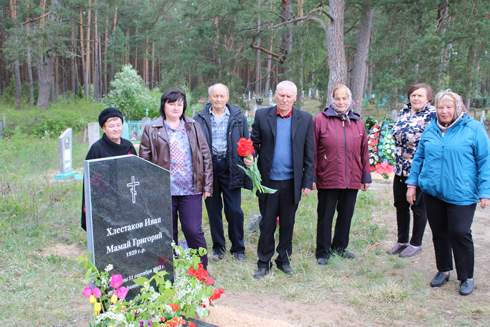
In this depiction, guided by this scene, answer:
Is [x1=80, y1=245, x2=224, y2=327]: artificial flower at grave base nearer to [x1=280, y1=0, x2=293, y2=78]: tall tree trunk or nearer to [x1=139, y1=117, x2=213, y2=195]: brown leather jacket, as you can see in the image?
[x1=139, y1=117, x2=213, y2=195]: brown leather jacket

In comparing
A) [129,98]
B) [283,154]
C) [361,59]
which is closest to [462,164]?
[283,154]

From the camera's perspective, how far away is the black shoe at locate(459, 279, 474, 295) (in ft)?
11.6

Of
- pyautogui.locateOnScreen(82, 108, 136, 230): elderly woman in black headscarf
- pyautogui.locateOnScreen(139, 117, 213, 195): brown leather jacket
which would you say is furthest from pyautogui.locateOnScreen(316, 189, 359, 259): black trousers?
pyautogui.locateOnScreen(82, 108, 136, 230): elderly woman in black headscarf

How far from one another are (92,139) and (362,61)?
11.5 metres

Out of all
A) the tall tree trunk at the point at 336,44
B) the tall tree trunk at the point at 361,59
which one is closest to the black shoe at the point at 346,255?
the tall tree trunk at the point at 336,44

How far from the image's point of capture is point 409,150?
4.23 m

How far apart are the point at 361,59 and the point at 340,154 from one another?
13591mm

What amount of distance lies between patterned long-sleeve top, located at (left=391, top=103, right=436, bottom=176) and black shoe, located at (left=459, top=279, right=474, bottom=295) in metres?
1.15

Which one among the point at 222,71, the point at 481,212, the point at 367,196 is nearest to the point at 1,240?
the point at 367,196

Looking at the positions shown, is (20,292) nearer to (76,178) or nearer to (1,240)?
(1,240)

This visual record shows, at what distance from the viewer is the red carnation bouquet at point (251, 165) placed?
3.46 meters

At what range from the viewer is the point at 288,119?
3.88 meters

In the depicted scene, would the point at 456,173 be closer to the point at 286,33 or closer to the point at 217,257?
the point at 217,257

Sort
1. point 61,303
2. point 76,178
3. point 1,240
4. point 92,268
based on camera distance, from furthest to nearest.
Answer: point 76,178
point 1,240
point 61,303
point 92,268
